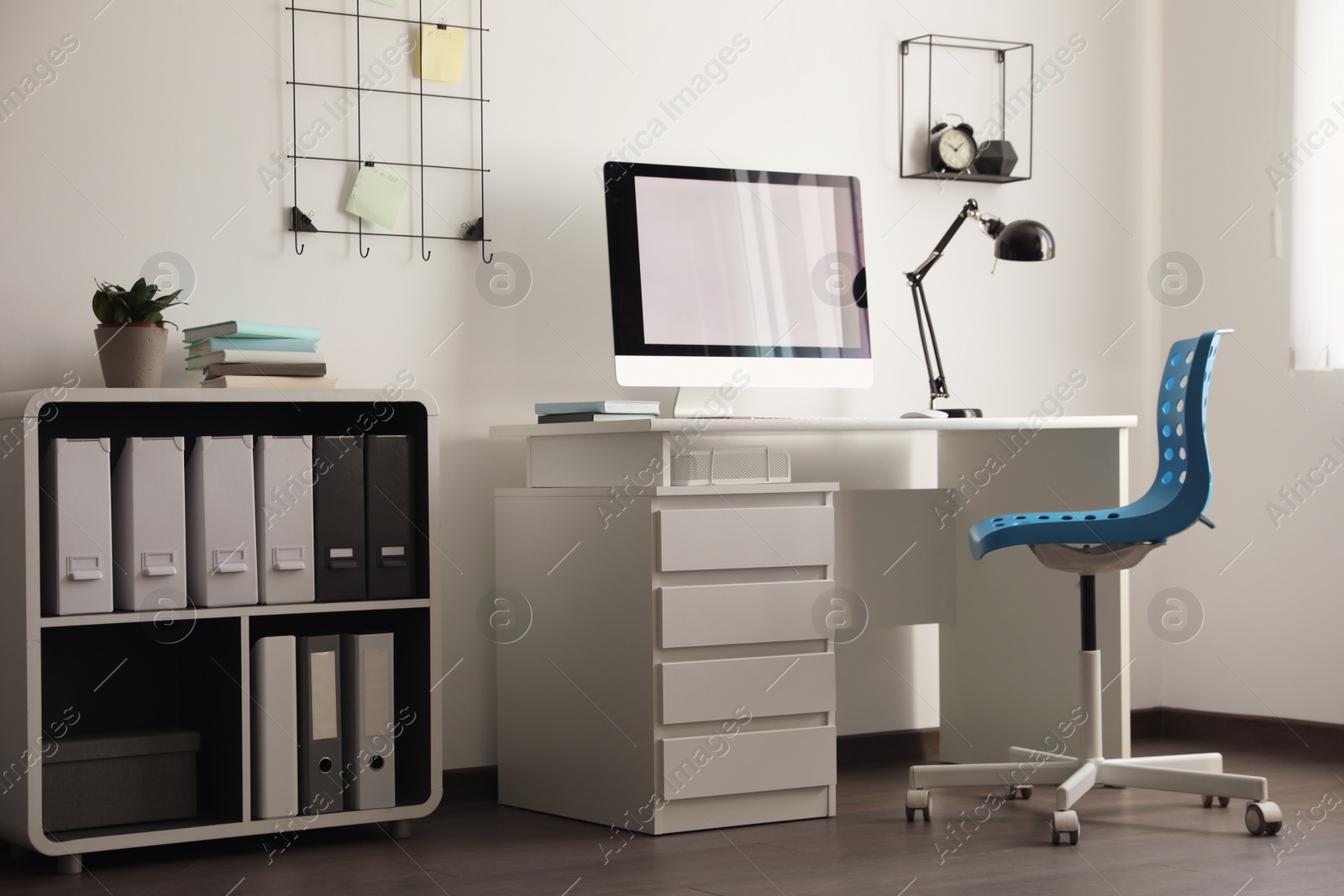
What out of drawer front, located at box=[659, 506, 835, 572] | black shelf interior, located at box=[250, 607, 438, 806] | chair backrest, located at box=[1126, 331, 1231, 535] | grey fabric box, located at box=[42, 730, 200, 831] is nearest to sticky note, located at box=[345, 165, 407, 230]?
black shelf interior, located at box=[250, 607, 438, 806]

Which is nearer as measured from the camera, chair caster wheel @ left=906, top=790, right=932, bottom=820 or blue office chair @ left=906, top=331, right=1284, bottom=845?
blue office chair @ left=906, top=331, right=1284, bottom=845

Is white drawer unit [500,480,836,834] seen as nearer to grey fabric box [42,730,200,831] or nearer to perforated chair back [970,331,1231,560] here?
perforated chair back [970,331,1231,560]

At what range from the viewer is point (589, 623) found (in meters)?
2.79

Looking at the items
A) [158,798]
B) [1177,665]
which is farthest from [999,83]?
[158,798]

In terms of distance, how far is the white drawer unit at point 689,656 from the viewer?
2.64m

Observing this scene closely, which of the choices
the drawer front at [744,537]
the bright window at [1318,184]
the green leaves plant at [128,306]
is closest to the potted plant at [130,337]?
the green leaves plant at [128,306]

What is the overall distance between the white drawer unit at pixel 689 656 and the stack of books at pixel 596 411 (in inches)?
5.8

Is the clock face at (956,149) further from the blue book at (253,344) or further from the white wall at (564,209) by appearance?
the blue book at (253,344)

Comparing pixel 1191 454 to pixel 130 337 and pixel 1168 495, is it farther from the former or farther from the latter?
pixel 130 337

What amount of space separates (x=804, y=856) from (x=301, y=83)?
70.1 inches

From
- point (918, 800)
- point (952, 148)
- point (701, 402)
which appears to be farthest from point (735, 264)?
point (918, 800)

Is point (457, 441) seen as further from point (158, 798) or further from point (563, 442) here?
point (158, 798)

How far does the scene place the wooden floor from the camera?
2.28m

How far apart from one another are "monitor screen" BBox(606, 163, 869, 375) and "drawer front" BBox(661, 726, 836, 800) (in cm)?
80
